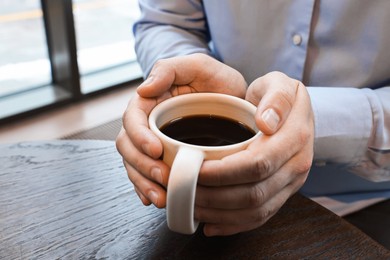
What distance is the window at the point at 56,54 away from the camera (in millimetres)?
1898

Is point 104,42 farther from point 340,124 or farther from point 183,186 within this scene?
point 183,186

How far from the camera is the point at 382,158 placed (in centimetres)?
62

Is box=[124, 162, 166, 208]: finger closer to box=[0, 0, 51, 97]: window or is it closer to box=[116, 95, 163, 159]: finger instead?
box=[116, 95, 163, 159]: finger

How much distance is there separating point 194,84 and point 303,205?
0.21 m

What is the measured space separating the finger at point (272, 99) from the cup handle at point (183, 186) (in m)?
0.08

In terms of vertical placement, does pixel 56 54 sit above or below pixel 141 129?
below

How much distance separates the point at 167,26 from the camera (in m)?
0.83

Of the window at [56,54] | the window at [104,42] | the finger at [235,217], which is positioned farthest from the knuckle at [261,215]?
the window at [104,42]

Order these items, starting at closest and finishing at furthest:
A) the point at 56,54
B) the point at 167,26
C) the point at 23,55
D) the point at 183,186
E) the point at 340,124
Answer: the point at 183,186 < the point at 340,124 < the point at 167,26 < the point at 56,54 < the point at 23,55

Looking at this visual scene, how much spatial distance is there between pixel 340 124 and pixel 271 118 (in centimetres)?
20

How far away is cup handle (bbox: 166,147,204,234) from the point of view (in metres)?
0.37

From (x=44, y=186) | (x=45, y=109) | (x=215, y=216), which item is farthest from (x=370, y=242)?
(x=45, y=109)

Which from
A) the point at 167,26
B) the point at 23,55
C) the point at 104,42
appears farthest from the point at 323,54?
the point at 104,42

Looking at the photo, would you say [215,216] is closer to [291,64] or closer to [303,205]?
[303,205]
